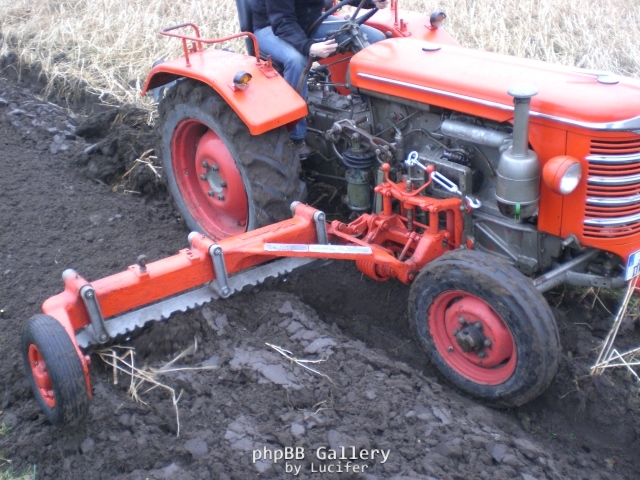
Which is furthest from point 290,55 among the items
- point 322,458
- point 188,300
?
point 322,458

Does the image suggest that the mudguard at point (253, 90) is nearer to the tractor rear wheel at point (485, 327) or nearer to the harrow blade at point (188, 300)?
the harrow blade at point (188, 300)

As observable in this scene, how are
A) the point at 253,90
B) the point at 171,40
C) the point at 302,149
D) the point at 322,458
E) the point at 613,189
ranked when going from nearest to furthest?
the point at 322,458, the point at 613,189, the point at 253,90, the point at 302,149, the point at 171,40

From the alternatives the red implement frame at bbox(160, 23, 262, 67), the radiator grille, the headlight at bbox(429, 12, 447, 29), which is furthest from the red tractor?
the headlight at bbox(429, 12, 447, 29)

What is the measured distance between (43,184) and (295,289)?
243cm

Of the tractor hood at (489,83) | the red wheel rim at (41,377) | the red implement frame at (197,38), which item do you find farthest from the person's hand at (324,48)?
the red wheel rim at (41,377)

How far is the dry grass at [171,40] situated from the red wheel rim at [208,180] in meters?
2.44

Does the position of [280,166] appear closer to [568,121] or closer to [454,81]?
[454,81]

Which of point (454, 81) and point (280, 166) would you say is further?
point (280, 166)

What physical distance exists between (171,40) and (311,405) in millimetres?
6051

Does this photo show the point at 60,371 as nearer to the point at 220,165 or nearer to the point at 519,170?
the point at 220,165

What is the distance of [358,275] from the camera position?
4.11 metres

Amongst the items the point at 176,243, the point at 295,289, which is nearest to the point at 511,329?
the point at 295,289

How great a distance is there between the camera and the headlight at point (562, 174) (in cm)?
278

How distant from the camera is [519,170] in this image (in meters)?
2.89
